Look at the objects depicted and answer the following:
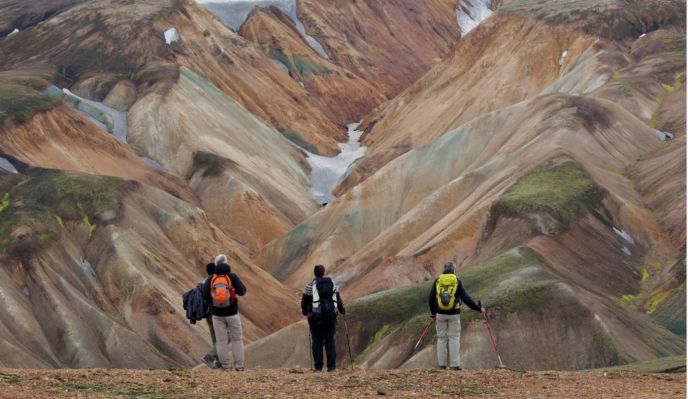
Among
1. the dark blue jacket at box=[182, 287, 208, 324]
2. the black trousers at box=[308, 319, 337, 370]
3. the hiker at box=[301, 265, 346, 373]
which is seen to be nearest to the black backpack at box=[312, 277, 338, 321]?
the hiker at box=[301, 265, 346, 373]

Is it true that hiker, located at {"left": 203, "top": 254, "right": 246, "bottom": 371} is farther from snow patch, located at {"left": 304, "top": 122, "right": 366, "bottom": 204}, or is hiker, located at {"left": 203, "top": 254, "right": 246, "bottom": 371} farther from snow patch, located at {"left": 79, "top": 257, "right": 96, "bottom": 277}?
snow patch, located at {"left": 304, "top": 122, "right": 366, "bottom": 204}

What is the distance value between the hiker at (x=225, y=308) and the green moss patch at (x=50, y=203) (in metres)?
42.2

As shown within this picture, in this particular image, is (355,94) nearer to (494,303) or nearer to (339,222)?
(339,222)

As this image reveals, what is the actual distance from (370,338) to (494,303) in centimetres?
614

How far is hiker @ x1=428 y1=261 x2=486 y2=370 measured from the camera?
24.1m

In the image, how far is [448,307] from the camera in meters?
24.2

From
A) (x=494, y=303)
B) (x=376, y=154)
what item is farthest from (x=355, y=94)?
(x=494, y=303)

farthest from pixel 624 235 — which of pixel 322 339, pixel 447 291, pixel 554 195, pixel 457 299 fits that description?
pixel 322 339

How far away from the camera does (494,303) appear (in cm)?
4384

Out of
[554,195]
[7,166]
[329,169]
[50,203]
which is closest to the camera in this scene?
[554,195]

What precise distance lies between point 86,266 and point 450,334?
4759 centimetres

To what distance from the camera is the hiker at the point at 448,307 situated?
24.1 metres

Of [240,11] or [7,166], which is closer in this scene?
[7,166]

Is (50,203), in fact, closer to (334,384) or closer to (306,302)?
(306,302)
